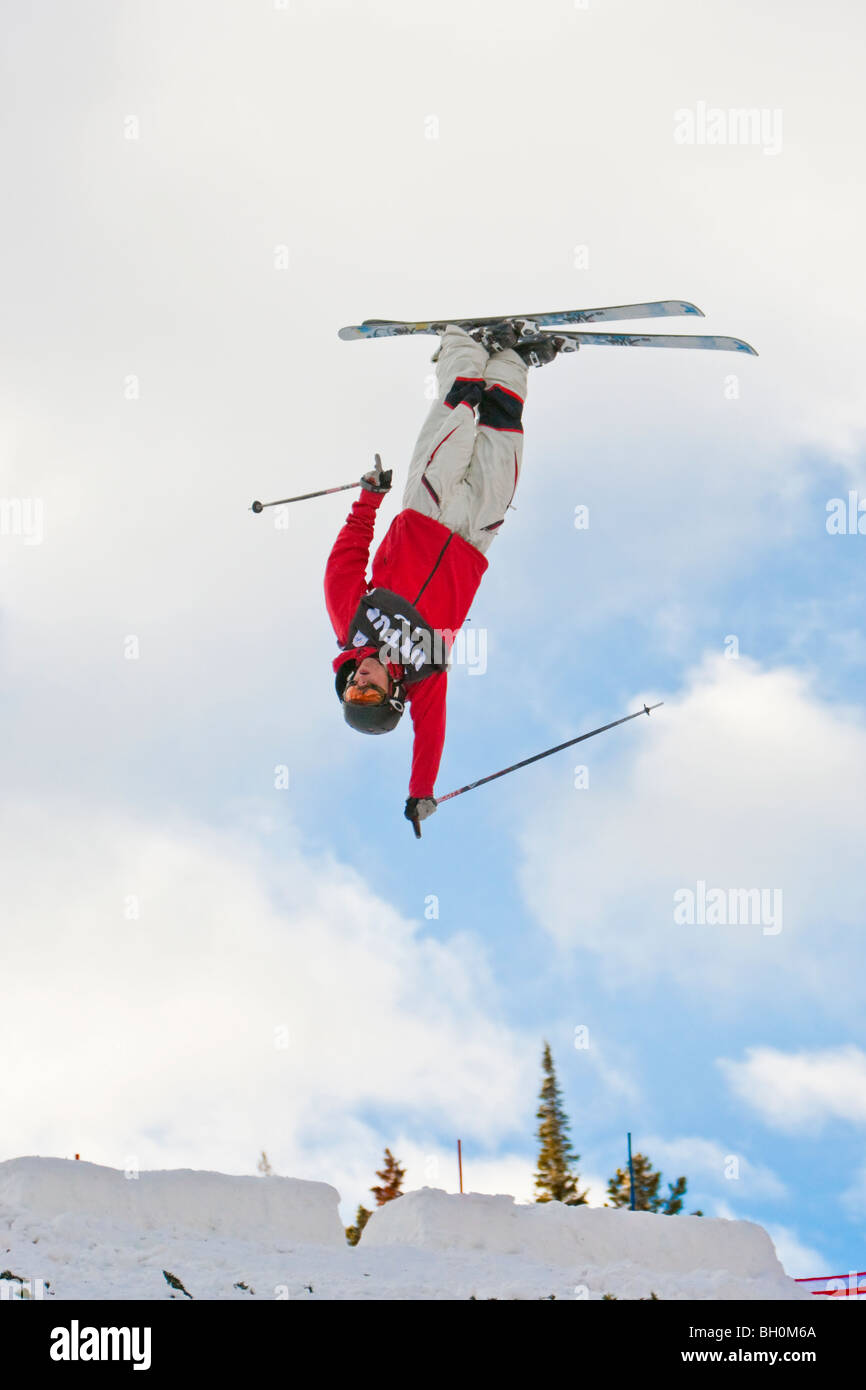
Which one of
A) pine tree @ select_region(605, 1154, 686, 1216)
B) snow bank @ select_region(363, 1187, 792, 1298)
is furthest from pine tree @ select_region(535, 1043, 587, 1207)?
snow bank @ select_region(363, 1187, 792, 1298)

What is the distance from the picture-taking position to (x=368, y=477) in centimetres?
887

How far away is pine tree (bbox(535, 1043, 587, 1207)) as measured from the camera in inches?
1308

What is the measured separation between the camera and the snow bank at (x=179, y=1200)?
10.3 metres

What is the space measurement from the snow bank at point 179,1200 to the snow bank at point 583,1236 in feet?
2.44

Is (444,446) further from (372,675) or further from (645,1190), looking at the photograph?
(645,1190)

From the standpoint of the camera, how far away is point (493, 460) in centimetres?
927

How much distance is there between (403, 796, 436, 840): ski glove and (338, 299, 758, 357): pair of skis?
350cm

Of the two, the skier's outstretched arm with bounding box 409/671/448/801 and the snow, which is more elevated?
the skier's outstretched arm with bounding box 409/671/448/801

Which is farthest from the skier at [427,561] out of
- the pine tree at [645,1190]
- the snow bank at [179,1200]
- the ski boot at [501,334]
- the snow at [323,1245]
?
the pine tree at [645,1190]

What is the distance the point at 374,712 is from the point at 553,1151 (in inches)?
1095

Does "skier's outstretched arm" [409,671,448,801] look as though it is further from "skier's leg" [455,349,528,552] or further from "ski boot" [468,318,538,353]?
"ski boot" [468,318,538,353]

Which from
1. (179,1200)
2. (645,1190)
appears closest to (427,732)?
(179,1200)
